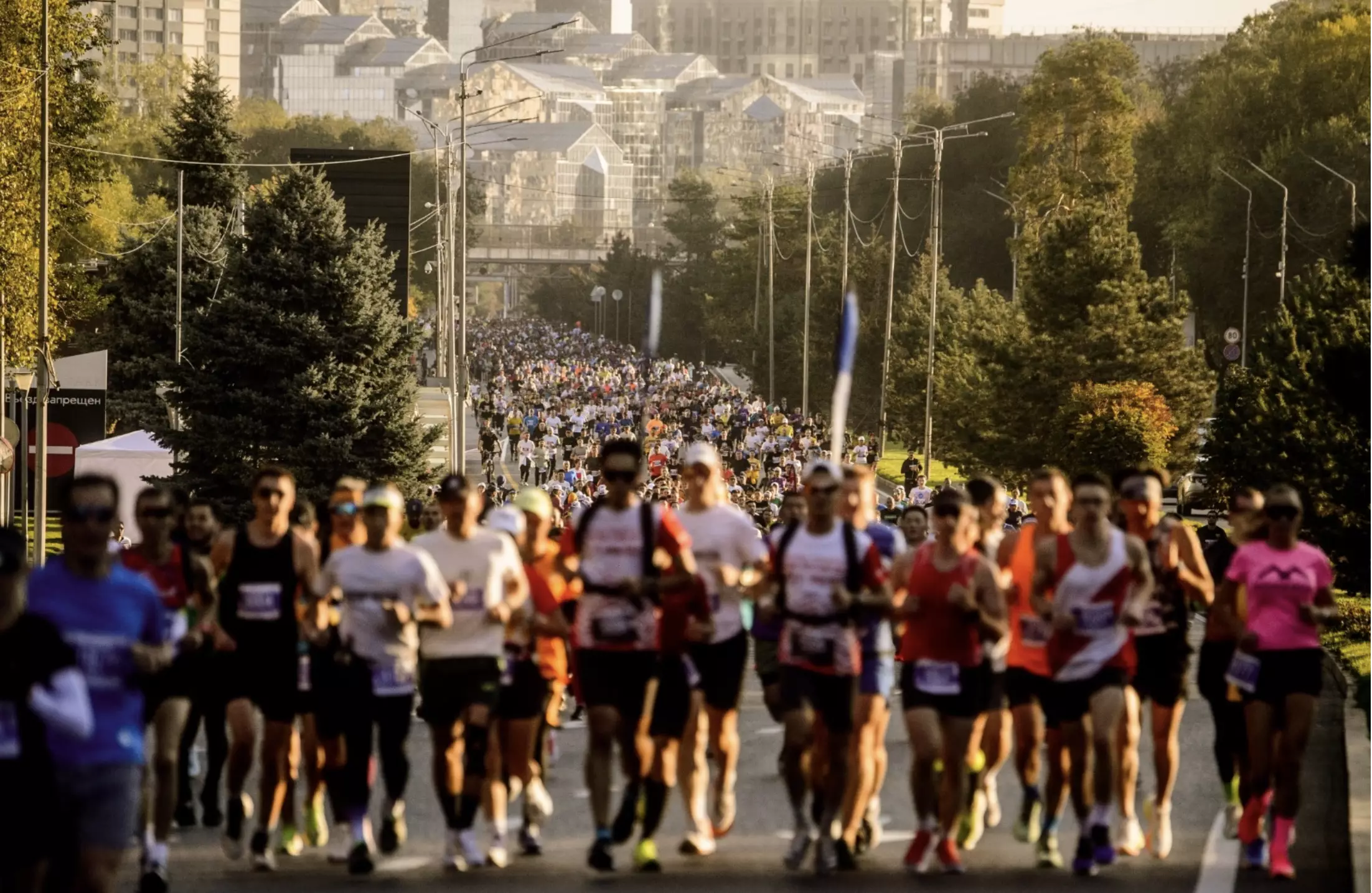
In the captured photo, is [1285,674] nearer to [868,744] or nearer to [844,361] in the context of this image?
[868,744]

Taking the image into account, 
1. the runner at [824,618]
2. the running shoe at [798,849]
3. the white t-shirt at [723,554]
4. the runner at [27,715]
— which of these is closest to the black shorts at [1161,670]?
the runner at [824,618]

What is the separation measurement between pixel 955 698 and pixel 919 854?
0.69 metres

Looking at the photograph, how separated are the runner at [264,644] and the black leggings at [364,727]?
1.29 ft

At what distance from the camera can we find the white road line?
11555mm

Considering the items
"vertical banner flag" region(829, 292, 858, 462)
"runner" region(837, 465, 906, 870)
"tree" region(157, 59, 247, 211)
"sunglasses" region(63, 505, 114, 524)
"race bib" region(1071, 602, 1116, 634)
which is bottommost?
"runner" region(837, 465, 906, 870)

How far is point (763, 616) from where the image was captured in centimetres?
1184

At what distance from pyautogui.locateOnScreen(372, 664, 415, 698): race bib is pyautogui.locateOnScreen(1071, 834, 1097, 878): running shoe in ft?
9.32

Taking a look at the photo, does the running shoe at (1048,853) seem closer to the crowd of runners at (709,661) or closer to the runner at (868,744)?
the crowd of runners at (709,661)

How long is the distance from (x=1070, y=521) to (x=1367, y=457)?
1446cm

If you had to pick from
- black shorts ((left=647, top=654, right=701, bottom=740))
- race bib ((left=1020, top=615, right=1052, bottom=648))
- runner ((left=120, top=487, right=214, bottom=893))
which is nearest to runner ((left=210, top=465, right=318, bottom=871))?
runner ((left=120, top=487, right=214, bottom=893))

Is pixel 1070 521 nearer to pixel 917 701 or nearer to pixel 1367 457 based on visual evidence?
pixel 917 701

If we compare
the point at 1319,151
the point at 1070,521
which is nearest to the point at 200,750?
the point at 1070,521

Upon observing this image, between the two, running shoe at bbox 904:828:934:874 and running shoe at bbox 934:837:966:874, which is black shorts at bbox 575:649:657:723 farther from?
running shoe at bbox 934:837:966:874

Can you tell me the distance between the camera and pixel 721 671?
12.0 metres
